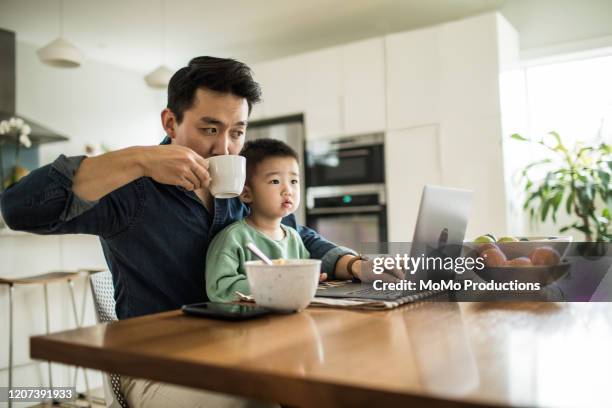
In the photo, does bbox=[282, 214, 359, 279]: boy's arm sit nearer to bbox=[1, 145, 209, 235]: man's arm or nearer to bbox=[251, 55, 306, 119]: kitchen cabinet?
bbox=[1, 145, 209, 235]: man's arm

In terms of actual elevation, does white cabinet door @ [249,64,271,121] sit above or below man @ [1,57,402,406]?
above

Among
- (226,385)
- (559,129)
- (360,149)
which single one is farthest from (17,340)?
(559,129)

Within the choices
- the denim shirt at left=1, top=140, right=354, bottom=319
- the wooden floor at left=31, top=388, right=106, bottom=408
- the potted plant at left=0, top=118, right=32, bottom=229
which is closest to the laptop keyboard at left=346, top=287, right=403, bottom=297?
the denim shirt at left=1, top=140, right=354, bottom=319

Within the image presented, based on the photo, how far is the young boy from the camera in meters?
1.14

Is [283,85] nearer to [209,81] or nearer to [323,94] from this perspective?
[323,94]

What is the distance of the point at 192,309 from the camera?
802mm

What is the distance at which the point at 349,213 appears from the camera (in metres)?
3.99

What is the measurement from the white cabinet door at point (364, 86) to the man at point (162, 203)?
2685 mm

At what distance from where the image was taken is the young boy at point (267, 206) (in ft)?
3.74

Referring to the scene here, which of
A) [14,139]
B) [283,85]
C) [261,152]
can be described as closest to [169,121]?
[261,152]

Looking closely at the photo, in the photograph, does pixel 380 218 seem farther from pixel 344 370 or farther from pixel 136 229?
pixel 344 370

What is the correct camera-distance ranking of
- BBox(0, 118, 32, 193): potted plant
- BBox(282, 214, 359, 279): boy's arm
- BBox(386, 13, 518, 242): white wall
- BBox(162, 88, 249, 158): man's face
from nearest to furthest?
Result: 1. BBox(162, 88, 249, 158): man's face
2. BBox(282, 214, 359, 279): boy's arm
3. BBox(386, 13, 518, 242): white wall
4. BBox(0, 118, 32, 193): potted plant

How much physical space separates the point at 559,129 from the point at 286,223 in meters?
3.12

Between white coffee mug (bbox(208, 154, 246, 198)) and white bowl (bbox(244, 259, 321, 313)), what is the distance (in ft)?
0.78
